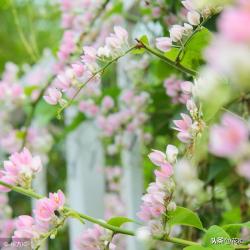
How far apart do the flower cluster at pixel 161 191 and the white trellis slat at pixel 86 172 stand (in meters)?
1.00

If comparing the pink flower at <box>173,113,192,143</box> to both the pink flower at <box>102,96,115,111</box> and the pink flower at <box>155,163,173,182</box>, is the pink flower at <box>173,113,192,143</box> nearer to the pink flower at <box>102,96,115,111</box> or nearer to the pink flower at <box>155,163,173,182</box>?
the pink flower at <box>155,163,173,182</box>

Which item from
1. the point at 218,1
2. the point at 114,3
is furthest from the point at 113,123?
the point at 218,1

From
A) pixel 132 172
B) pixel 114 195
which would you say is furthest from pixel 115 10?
pixel 114 195

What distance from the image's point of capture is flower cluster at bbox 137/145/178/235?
535mm

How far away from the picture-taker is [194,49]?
670 millimetres

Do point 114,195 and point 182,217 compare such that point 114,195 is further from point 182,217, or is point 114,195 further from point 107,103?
point 182,217

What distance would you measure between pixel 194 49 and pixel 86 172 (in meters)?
0.96

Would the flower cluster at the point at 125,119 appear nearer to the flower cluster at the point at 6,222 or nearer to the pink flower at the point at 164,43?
the flower cluster at the point at 6,222

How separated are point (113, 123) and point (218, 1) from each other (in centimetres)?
104

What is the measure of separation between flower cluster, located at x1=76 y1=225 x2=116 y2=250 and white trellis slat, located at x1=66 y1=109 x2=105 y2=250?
0.95m

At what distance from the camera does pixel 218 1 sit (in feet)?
0.95

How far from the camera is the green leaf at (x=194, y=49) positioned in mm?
635

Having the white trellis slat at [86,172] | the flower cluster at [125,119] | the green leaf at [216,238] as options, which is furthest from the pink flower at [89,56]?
the white trellis slat at [86,172]

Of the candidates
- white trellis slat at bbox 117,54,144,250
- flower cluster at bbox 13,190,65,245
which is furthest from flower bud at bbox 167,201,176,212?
white trellis slat at bbox 117,54,144,250
